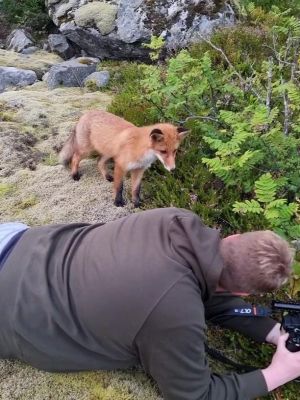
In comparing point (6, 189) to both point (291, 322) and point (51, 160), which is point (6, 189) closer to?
point (51, 160)

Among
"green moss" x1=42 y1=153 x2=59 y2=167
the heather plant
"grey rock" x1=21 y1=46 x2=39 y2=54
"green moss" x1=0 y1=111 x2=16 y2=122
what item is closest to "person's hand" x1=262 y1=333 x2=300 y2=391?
the heather plant

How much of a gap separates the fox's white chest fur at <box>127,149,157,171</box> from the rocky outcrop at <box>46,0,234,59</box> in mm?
5218

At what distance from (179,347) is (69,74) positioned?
9.01 meters

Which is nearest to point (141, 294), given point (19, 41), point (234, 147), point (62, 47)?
point (234, 147)

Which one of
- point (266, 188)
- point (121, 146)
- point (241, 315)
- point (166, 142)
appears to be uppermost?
point (266, 188)

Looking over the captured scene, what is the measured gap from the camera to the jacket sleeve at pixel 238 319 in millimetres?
3771

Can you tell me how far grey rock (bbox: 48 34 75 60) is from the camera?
42.8 ft

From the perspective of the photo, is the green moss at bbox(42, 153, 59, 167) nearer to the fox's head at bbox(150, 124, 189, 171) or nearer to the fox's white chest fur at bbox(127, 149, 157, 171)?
the fox's white chest fur at bbox(127, 149, 157, 171)

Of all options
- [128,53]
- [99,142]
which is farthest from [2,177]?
[128,53]

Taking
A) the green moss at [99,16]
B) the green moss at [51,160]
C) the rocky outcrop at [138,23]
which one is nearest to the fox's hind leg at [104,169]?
the green moss at [51,160]

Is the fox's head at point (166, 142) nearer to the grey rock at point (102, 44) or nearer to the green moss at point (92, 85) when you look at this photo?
the green moss at point (92, 85)

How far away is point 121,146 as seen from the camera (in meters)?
6.16

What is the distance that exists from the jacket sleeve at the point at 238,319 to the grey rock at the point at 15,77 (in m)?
8.55

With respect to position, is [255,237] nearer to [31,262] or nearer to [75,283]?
[75,283]
